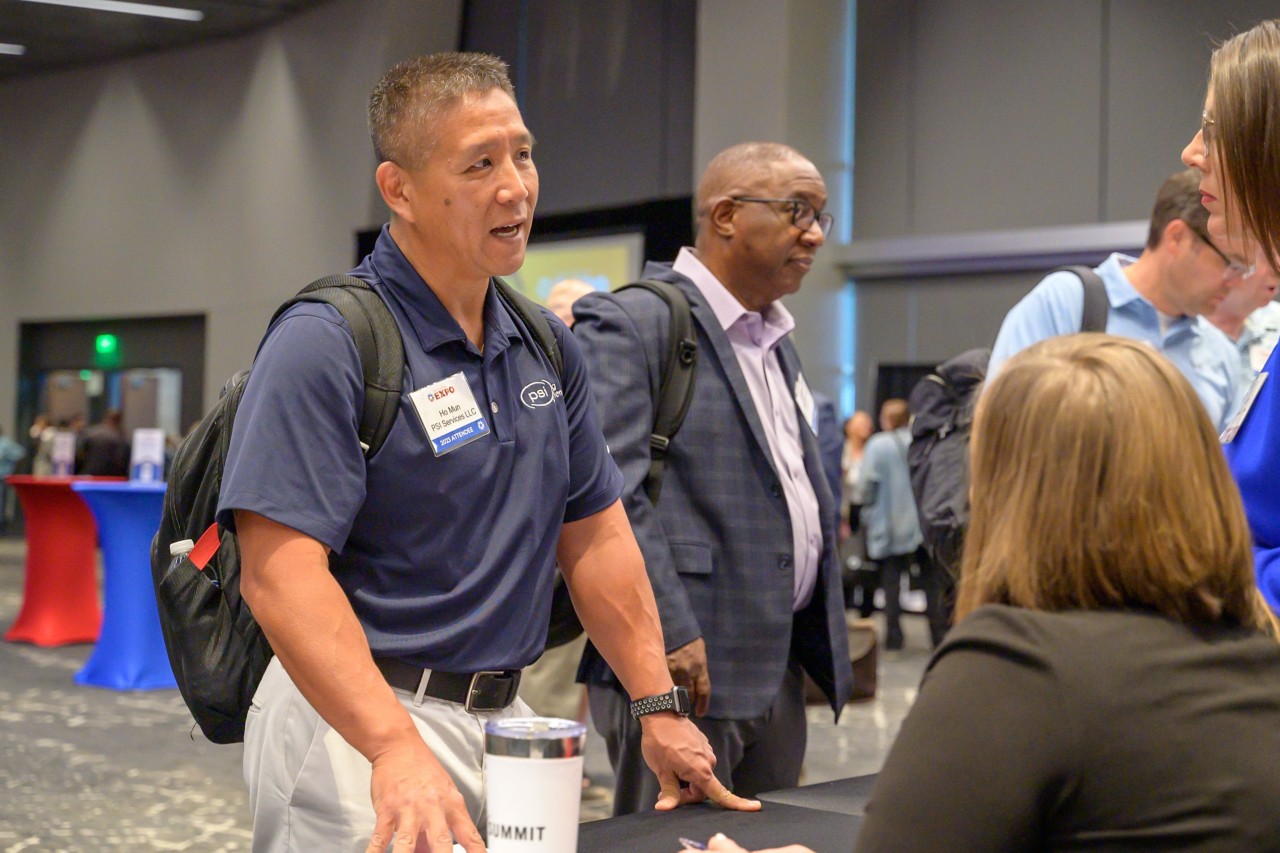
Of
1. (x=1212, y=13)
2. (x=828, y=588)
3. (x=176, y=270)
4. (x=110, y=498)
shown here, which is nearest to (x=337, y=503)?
(x=828, y=588)

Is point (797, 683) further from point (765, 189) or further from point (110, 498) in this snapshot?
point (110, 498)

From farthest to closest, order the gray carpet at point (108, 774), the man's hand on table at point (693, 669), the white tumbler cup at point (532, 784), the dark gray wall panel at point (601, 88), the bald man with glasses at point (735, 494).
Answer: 1. the dark gray wall panel at point (601, 88)
2. the gray carpet at point (108, 774)
3. the bald man with glasses at point (735, 494)
4. the man's hand on table at point (693, 669)
5. the white tumbler cup at point (532, 784)

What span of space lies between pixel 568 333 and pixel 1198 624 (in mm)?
1028

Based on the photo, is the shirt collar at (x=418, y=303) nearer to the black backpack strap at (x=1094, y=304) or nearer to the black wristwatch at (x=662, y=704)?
the black wristwatch at (x=662, y=704)

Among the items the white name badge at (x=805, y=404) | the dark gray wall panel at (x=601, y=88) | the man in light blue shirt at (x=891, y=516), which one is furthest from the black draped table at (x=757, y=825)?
the dark gray wall panel at (x=601, y=88)

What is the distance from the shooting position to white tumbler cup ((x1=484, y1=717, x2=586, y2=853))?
1.08m

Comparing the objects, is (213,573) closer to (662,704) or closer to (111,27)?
(662,704)

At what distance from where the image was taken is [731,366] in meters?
2.44

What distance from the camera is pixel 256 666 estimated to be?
1.71 m

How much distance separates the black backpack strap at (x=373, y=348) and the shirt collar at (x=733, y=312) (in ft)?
3.37

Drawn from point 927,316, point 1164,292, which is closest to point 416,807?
point 1164,292

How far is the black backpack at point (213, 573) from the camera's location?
1.71 m

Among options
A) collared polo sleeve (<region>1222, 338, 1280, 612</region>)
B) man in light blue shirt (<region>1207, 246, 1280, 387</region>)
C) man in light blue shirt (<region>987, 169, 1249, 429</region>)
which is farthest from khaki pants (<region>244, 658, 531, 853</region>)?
man in light blue shirt (<region>1207, 246, 1280, 387</region>)

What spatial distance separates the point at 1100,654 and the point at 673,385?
1449 mm
